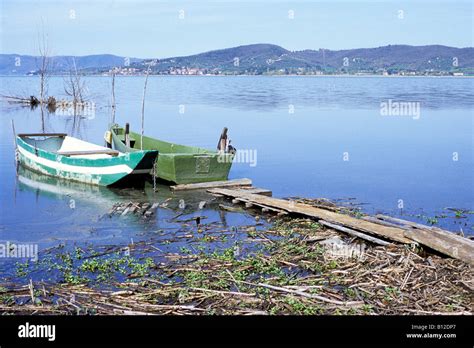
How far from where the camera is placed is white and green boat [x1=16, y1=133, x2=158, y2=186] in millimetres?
16891

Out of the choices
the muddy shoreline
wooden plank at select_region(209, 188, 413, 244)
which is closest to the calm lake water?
wooden plank at select_region(209, 188, 413, 244)

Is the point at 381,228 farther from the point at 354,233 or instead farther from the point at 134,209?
the point at 134,209

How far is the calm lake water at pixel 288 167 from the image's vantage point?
46.6 feet

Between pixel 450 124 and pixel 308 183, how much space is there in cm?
2017

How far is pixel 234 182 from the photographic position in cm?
1736

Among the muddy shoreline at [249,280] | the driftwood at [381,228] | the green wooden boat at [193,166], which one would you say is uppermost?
the green wooden boat at [193,166]

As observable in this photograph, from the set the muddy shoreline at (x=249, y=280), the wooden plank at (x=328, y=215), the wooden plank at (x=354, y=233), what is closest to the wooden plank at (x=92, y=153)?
the wooden plank at (x=328, y=215)

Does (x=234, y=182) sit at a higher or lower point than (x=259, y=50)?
lower

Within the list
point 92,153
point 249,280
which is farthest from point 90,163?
point 249,280

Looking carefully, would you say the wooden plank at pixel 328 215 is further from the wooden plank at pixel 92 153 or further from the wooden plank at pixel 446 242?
the wooden plank at pixel 92 153

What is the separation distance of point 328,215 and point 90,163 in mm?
7961

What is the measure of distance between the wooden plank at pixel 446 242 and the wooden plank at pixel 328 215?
0.20 metres
